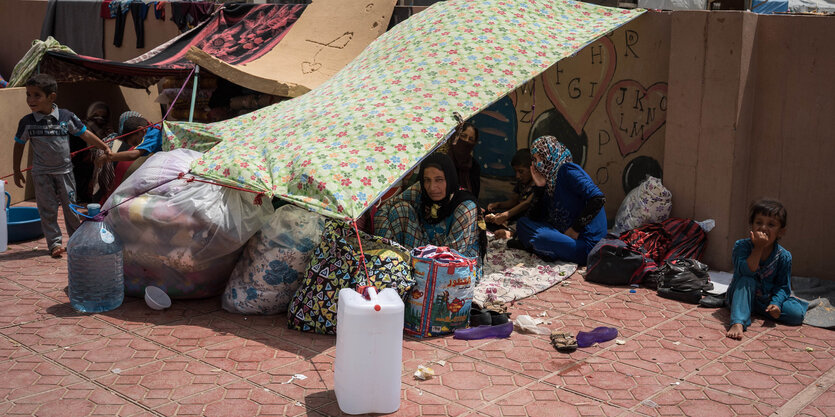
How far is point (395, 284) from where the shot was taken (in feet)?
16.1

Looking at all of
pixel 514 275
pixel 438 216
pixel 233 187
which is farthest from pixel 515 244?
pixel 233 187

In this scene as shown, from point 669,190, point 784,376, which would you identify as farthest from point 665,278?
point 784,376

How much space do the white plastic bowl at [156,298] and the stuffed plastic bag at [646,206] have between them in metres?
3.83

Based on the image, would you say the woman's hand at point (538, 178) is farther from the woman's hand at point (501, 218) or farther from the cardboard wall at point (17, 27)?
the cardboard wall at point (17, 27)

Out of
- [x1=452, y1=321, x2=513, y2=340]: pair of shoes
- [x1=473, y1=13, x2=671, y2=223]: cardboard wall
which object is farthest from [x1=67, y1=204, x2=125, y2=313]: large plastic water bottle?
[x1=473, y1=13, x2=671, y2=223]: cardboard wall

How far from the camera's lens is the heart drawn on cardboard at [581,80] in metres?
7.36

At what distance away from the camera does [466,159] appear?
297 inches

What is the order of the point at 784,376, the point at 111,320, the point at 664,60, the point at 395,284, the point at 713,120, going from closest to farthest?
1. the point at 784,376
2. the point at 395,284
3. the point at 111,320
4. the point at 713,120
5. the point at 664,60

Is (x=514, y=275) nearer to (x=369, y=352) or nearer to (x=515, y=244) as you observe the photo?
(x=515, y=244)

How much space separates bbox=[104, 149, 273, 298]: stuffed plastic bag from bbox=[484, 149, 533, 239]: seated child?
2528mm

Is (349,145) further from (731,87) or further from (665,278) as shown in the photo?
(731,87)

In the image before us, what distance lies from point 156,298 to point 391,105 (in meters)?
2.14

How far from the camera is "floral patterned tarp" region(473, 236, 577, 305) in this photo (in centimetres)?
589

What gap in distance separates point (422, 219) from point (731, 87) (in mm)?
2746
